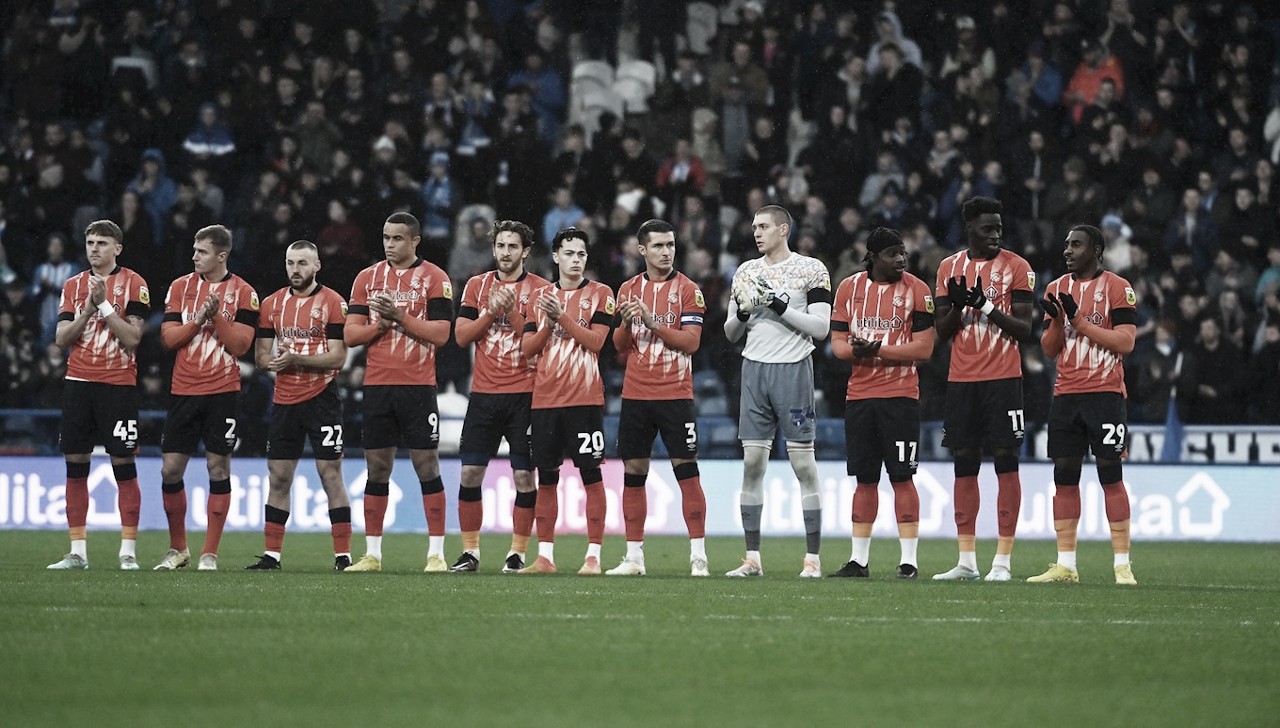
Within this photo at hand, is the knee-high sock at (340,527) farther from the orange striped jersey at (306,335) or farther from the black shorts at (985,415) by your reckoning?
the black shorts at (985,415)

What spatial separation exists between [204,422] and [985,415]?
5.50 metres

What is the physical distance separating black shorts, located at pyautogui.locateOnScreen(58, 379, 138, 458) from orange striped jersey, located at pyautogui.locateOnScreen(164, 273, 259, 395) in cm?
38

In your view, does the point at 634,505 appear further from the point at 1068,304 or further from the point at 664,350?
the point at 1068,304

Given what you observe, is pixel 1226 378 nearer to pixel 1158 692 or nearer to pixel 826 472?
pixel 826 472

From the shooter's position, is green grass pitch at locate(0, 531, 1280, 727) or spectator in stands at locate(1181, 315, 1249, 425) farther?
spectator in stands at locate(1181, 315, 1249, 425)

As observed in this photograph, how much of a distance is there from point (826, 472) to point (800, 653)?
1074cm

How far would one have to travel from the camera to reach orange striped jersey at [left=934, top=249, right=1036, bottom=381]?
11.9 meters

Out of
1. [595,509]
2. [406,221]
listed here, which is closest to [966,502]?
[595,509]

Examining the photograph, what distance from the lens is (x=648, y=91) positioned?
78.5 ft

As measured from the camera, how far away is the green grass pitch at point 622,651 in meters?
6.09

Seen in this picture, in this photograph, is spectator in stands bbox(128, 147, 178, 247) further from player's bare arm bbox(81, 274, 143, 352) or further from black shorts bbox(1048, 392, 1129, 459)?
black shorts bbox(1048, 392, 1129, 459)

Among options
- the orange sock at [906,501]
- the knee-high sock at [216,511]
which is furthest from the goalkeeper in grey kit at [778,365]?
the knee-high sock at [216,511]

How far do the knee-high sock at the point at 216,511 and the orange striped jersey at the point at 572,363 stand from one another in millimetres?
2345

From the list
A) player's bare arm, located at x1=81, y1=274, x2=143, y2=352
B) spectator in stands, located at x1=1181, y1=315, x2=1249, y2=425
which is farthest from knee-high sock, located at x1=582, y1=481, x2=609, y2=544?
spectator in stands, located at x1=1181, y1=315, x2=1249, y2=425
